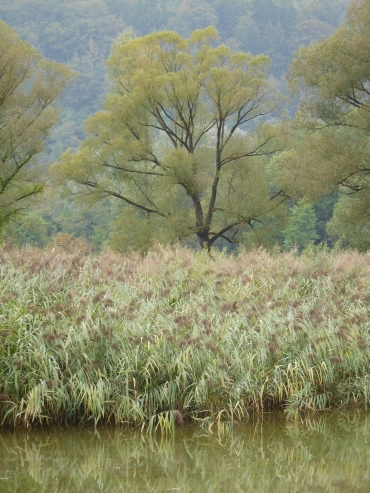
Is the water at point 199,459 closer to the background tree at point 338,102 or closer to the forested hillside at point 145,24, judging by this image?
the background tree at point 338,102

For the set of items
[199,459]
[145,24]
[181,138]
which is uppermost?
[145,24]

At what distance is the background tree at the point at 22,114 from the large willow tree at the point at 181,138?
1.41m

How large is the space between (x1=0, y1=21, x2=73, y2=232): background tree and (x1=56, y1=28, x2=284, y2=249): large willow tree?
1.41m

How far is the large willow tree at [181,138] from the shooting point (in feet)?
82.7

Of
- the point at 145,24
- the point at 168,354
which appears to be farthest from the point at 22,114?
the point at 145,24

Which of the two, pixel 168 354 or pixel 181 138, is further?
pixel 181 138

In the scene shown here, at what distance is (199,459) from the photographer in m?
5.52

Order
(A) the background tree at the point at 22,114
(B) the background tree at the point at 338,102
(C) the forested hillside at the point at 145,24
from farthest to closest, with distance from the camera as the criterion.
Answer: (C) the forested hillside at the point at 145,24, (A) the background tree at the point at 22,114, (B) the background tree at the point at 338,102

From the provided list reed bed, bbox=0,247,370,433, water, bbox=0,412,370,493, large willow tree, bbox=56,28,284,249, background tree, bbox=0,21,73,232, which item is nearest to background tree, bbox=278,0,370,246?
large willow tree, bbox=56,28,284,249

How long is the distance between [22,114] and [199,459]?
2120cm

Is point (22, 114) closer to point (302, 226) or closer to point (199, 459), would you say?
point (199, 459)

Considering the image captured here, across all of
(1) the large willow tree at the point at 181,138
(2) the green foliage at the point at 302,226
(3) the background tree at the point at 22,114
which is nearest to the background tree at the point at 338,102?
(1) the large willow tree at the point at 181,138

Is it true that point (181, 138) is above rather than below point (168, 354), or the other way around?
above

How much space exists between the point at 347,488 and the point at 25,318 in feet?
13.0
